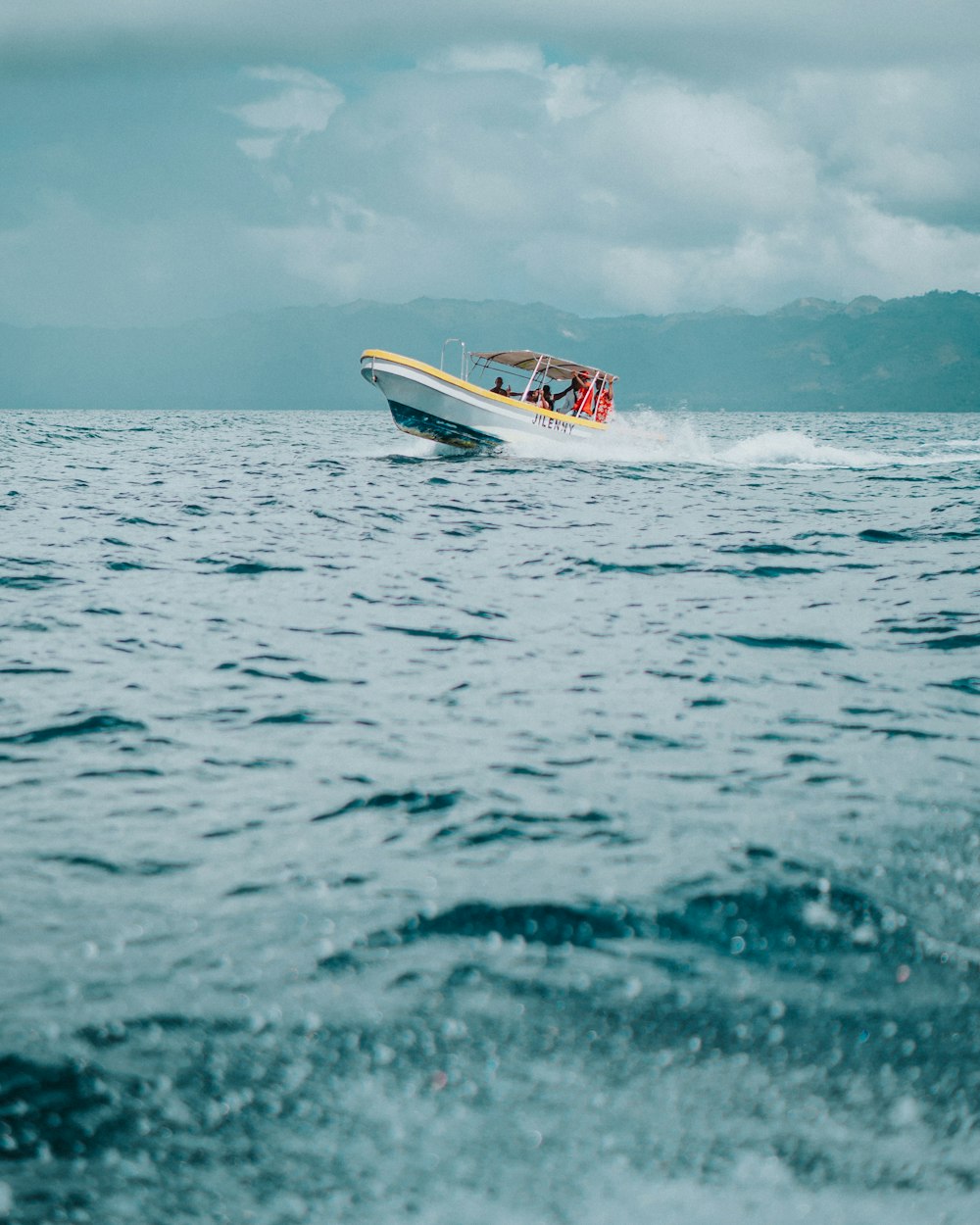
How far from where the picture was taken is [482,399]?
26.4 m

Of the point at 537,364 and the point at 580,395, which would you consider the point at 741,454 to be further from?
the point at 537,364

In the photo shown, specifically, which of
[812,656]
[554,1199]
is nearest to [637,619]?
[812,656]

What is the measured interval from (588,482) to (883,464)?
1450 centimetres

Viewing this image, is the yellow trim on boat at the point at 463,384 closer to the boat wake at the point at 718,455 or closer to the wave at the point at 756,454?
the boat wake at the point at 718,455

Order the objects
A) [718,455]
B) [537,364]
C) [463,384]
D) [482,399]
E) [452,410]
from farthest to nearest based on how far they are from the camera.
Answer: [718,455] → [537,364] → [452,410] → [482,399] → [463,384]

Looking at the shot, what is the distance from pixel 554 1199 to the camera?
2404mm

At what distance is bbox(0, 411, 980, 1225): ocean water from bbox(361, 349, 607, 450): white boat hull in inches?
709

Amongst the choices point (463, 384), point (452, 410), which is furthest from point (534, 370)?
point (452, 410)

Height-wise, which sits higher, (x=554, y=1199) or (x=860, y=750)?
(x=860, y=750)

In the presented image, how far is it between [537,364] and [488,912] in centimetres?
2579

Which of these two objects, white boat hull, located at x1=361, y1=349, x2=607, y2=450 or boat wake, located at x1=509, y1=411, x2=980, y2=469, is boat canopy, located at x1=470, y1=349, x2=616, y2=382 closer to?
white boat hull, located at x1=361, y1=349, x2=607, y2=450

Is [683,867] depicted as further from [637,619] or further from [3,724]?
[637,619]

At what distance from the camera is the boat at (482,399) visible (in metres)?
26.2

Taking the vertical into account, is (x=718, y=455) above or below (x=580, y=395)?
below
